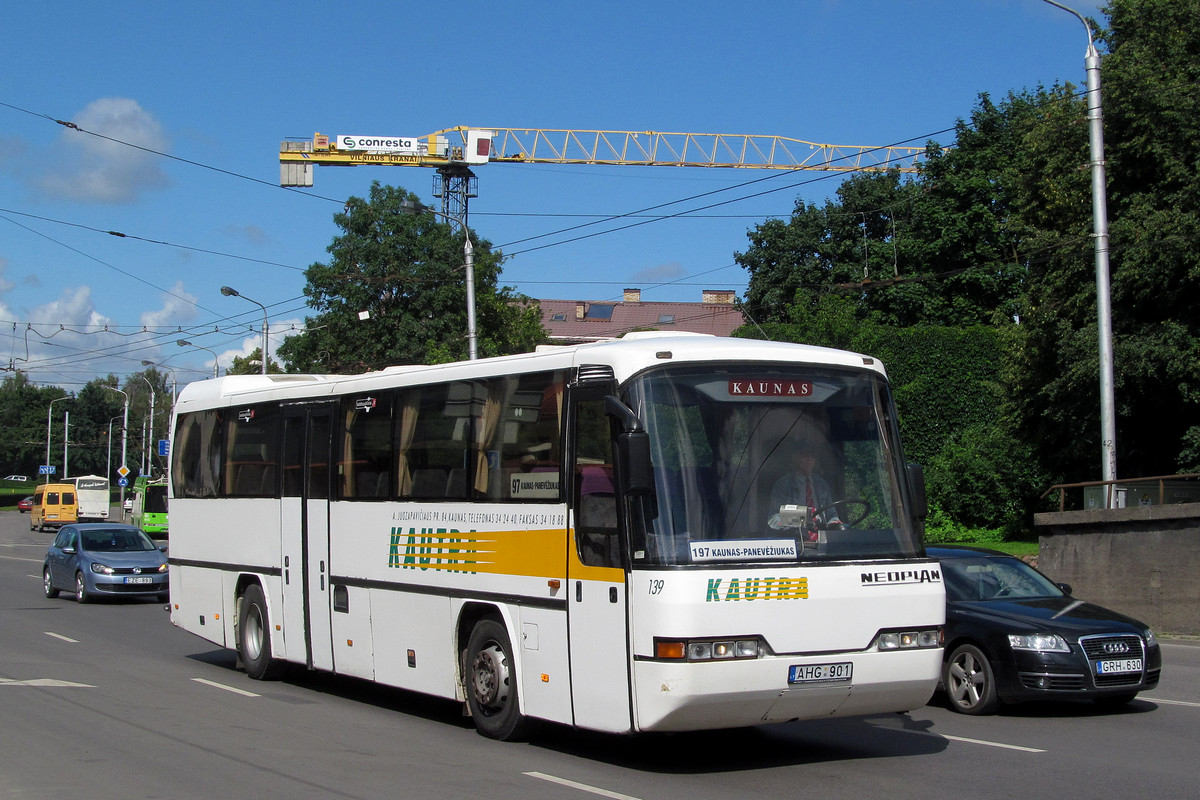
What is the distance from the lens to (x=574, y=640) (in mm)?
8586

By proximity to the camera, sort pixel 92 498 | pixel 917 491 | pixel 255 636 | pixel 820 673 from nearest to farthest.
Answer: pixel 820 673
pixel 917 491
pixel 255 636
pixel 92 498

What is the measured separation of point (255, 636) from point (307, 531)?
6.91ft

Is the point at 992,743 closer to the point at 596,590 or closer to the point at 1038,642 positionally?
the point at 1038,642

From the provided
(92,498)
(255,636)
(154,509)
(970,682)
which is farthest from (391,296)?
(970,682)

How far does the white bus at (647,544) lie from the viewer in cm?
789

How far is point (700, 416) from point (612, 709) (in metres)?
2.07

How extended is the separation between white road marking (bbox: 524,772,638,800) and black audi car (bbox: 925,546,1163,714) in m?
4.65

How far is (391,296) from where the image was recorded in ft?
179

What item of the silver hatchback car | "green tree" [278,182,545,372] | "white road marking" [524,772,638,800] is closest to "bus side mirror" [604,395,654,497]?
"white road marking" [524,772,638,800]

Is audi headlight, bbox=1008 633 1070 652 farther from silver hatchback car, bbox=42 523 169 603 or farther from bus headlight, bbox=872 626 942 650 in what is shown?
silver hatchback car, bbox=42 523 169 603

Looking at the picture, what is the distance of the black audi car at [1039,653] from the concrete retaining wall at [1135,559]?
931 centimetres

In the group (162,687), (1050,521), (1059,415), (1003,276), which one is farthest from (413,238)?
(162,687)

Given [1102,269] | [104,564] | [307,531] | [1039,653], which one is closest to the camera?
[1039,653]

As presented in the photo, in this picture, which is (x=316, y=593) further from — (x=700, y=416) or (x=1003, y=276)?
(x=1003, y=276)
